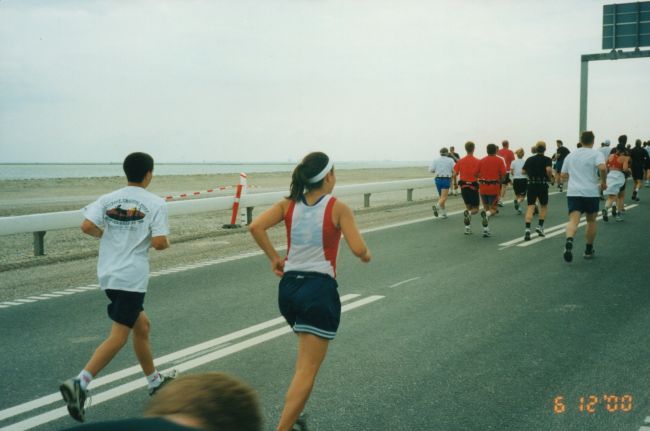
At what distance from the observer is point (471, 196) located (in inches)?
621

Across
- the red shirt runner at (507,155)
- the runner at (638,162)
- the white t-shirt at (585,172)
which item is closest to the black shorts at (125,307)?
the white t-shirt at (585,172)

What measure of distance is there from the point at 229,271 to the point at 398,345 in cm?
474

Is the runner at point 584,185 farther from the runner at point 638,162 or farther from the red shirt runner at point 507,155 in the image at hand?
the runner at point 638,162

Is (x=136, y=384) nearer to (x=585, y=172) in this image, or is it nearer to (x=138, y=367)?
(x=138, y=367)

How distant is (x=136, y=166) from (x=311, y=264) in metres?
1.62

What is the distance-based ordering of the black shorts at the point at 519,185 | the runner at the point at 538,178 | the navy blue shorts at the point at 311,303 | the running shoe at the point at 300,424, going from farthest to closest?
the black shorts at the point at 519,185, the runner at the point at 538,178, the running shoe at the point at 300,424, the navy blue shorts at the point at 311,303

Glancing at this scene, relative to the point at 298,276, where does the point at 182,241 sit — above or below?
below

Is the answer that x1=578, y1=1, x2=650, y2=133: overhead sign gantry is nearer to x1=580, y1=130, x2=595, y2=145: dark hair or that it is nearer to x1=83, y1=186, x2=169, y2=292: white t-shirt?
x1=580, y1=130, x2=595, y2=145: dark hair

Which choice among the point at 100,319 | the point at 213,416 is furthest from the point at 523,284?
the point at 213,416

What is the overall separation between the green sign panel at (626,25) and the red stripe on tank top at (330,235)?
36491 mm

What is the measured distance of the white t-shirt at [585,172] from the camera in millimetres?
11516

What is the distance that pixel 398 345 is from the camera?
259 inches

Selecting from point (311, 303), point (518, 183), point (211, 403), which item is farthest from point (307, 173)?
point (518, 183)

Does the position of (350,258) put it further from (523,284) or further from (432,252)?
(523,284)
